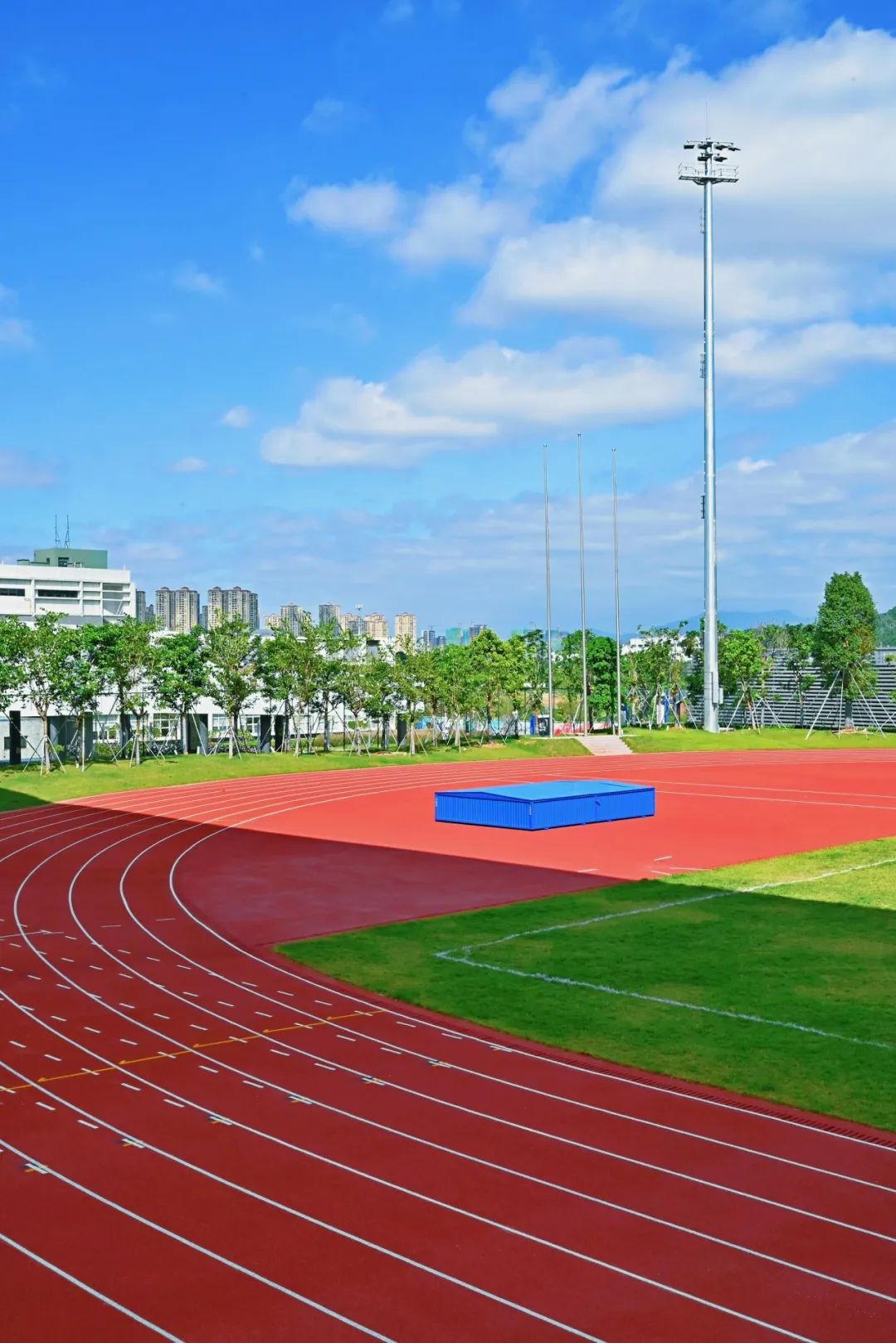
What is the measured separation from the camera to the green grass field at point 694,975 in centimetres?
1436

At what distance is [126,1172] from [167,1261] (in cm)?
183

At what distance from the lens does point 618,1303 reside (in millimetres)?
8836

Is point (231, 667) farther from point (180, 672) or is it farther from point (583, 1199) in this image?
point (583, 1199)

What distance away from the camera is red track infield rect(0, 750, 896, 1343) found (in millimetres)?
8844

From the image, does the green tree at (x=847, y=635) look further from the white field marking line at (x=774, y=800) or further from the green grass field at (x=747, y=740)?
the white field marking line at (x=774, y=800)

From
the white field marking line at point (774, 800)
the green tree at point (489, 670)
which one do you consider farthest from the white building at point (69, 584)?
the white field marking line at point (774, 800)

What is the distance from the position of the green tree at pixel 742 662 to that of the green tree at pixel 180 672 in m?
34.5

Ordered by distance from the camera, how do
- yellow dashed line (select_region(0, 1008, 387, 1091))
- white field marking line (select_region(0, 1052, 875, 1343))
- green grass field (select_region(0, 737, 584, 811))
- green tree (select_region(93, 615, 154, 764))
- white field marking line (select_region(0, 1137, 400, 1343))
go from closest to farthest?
white field marking line (select_region(0, 1052, 875, 1343))
white field marking line (select_region(0, 1137, 400, 1343))
yellow dashed line (select_region(0, 1008, 387, 1091))
green grass field (select_region(0, 737, 584, 811))
green tree (select_region(93, 615, 154, 764))

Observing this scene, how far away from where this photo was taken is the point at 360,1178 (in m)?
11.1

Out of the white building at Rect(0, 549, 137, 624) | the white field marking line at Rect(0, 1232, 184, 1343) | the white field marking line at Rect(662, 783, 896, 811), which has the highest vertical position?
the white building at Rect(0, 549, 137, 624)

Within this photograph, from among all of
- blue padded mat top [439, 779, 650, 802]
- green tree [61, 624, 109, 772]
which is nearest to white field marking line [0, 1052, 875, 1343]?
blue padded mat top [439, 779, 650, 802]

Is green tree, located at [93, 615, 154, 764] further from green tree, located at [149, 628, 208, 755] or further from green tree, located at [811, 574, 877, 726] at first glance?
green tree, located at [811, 574, 877, 726]

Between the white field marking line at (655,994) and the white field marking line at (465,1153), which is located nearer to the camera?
the white field marking line at (465,1153)

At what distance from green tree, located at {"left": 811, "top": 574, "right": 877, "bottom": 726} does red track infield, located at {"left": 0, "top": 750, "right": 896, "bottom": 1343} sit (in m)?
59.7
